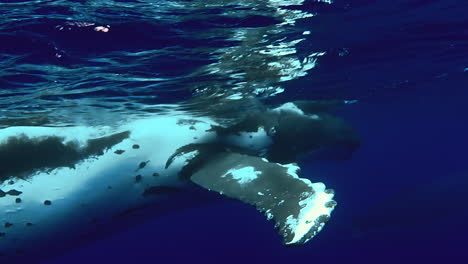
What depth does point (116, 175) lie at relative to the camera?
691cm

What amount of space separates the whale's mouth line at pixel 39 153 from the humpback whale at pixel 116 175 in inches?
0.6

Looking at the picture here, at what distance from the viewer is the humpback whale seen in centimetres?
595

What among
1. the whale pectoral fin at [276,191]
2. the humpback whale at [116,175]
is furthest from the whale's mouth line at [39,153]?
the whale pectoral fin at [276,191]

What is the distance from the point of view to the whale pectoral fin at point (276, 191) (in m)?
4.81

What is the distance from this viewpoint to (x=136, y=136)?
744cm

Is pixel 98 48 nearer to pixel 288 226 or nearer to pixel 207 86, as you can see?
pixel 207 86

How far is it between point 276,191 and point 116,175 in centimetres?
277

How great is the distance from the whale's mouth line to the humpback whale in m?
0.01

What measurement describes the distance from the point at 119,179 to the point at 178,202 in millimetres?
1407

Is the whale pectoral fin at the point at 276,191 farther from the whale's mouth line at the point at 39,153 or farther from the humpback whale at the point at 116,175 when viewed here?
the whale's mouth line at the point at 39,153

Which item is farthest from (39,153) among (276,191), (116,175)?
(276,191)

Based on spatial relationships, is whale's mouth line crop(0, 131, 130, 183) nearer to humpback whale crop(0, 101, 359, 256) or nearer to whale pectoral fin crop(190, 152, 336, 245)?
humpback whale crop(0, 101, 359, 256)

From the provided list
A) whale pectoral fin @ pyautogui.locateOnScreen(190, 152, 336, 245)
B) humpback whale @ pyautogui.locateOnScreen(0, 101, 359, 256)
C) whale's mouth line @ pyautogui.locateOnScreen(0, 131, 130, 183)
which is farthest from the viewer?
whale's mouth line @ pyautogui.locateOnScreen(0, 131, 130, 183)

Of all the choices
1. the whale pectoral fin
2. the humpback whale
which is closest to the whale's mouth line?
the humpback whale
